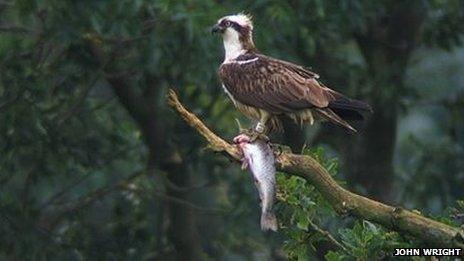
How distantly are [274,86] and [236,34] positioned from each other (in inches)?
20.4

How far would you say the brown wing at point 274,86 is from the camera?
28.3 ft

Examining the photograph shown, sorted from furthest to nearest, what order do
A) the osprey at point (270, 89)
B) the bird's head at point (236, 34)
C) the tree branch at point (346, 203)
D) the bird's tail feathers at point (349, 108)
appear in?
the bird's head at point (236, 34) → the osprey at point (270, 89) → the bird's tail feathers at point (349, 108) → the tree branch at point (346, 203)

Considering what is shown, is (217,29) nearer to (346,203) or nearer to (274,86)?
(274,86)

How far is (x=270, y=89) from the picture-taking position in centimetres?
886

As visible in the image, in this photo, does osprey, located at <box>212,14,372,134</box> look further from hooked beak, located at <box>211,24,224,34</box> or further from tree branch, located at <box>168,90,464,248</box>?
tree branch, located at <box>168,90,464,248</box>

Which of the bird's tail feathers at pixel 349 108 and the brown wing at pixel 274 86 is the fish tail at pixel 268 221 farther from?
the brown wing at pixel 274 86

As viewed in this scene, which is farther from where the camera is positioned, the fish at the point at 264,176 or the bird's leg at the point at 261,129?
the bird's leg at the point at 261,129

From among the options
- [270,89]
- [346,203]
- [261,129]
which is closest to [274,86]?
[270,89]

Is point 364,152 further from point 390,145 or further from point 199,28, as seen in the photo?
point 199,28

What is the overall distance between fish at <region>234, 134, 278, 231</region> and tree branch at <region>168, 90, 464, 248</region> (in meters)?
0.04

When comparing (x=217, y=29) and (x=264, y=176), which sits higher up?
(x=217, y=29)

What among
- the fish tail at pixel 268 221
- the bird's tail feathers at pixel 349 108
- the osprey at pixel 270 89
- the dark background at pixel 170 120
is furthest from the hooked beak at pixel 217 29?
the fish tail at pixel 268 221

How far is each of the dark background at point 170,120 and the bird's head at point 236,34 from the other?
1.36 metres

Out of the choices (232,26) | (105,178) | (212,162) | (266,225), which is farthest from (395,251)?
(105,178)
